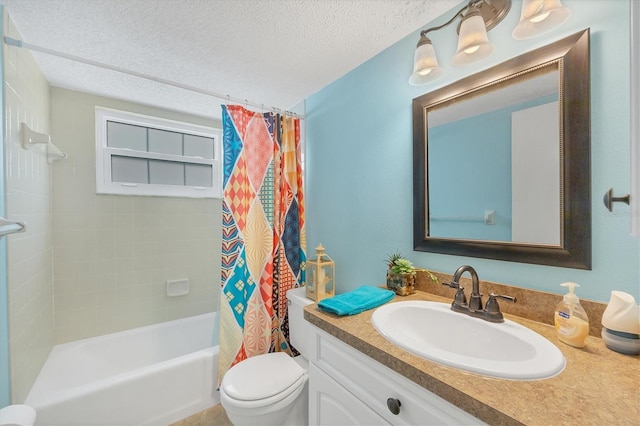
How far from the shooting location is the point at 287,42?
1.45m

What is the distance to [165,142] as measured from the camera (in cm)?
243

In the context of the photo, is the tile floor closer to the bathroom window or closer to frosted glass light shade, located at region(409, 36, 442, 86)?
the bathroom window

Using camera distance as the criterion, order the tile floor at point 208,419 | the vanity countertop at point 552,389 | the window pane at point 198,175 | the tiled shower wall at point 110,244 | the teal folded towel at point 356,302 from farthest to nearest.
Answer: the window pane at point 198,175, the tiled shower wall at point 110,244, the tile floor at point 208,419, the teal folded towel at point 356,302, the vanity countertop at point 552,389

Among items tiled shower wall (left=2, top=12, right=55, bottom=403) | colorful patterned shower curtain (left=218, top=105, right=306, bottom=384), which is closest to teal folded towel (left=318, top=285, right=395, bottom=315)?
colorful patterned shower curtain (left=218, top=105, right=306, bottom=384)

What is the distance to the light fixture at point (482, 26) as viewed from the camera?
84cm

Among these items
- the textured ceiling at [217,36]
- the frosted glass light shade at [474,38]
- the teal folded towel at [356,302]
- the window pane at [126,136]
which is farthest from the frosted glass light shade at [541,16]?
the window pane at [126,136]

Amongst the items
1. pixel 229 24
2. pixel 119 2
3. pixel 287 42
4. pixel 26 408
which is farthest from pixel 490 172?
pixel 26 408

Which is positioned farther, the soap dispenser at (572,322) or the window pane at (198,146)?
the window pane at (198,146)

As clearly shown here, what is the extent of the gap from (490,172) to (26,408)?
80.5 inches

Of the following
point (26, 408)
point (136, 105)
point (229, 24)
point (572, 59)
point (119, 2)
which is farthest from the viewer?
point (136, 105)

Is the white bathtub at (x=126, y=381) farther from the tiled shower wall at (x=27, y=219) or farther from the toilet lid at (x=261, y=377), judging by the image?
the toilet lid at (x=261, y=377)

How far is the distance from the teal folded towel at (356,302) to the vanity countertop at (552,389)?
242 millimetres

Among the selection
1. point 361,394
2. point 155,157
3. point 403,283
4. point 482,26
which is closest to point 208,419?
point 361,394

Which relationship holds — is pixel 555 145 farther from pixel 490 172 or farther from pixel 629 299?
Result: pixel 629 299
